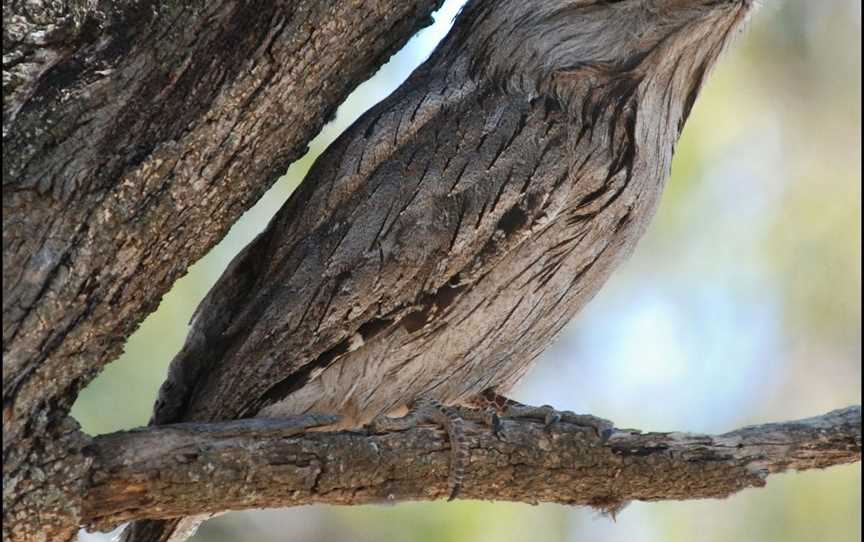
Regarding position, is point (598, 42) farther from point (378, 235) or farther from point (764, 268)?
point (764, 268)

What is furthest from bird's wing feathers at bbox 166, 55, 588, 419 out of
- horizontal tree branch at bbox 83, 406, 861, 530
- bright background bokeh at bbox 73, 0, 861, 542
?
bright background bokeh at bbox 73, 0, 861, 542

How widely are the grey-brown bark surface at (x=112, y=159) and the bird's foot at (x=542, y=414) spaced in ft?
2.58

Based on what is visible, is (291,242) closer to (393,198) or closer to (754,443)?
(393,198)

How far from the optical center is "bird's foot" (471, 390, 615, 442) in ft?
8.70

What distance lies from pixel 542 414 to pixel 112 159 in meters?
1.15

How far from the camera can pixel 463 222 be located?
2.87 metres

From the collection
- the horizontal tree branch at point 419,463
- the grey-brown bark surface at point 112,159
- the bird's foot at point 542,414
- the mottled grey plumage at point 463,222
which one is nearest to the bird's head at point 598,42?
the mottled grey plumage at point 463,222

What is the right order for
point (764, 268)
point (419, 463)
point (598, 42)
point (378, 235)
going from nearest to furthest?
1. point (419, 463)
2. point (378, 235)
3. point (598, 42)
4. point (764, 268)

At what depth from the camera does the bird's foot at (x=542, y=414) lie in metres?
2.65

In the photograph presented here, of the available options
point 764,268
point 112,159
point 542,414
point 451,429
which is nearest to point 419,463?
point 451,429

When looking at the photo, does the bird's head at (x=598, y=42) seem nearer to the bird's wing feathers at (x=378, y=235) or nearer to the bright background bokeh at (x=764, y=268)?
the bird's wing feathers at (x=378, y=235)

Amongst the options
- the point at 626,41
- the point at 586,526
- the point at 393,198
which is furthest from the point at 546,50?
the point at 586,526

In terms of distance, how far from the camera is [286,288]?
9.41 ft

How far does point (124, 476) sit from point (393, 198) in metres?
0.97
